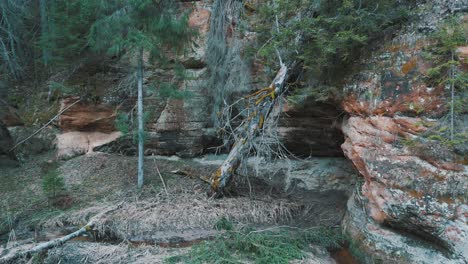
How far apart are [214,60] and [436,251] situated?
6433mm

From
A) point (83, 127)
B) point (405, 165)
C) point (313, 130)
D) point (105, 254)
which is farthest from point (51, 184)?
point (405, 165)

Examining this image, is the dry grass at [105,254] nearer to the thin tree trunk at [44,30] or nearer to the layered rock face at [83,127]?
the layered rock face at [83,127]

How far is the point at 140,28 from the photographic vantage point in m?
6.77

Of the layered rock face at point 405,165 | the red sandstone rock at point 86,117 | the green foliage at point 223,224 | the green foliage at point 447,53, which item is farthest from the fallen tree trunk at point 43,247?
the green foliage at point 447,53

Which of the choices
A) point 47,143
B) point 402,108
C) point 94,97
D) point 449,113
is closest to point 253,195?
point 402,108

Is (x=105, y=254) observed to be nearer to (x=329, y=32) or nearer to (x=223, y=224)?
(x=223, y=224)

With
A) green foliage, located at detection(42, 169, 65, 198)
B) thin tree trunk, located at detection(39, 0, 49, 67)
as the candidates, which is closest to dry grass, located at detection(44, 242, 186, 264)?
green foliage, located at detection(42, 169, 65, 198)

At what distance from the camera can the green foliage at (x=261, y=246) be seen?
438 centimetres

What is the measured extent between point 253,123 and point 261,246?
8.77ft

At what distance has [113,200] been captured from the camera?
21.7 ft

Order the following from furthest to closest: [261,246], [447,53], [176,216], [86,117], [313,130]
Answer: [86,117], [313,130], [176,216], [261,246], [447,53]

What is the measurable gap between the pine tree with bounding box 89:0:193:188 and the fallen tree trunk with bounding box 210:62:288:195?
6.72ft

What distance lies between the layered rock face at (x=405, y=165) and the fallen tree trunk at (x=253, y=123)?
1.62 m

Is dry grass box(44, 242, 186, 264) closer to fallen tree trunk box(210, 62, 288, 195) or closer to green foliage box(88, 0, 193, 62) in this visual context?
fallen tree trunk box(210, 62, 288, 195)
